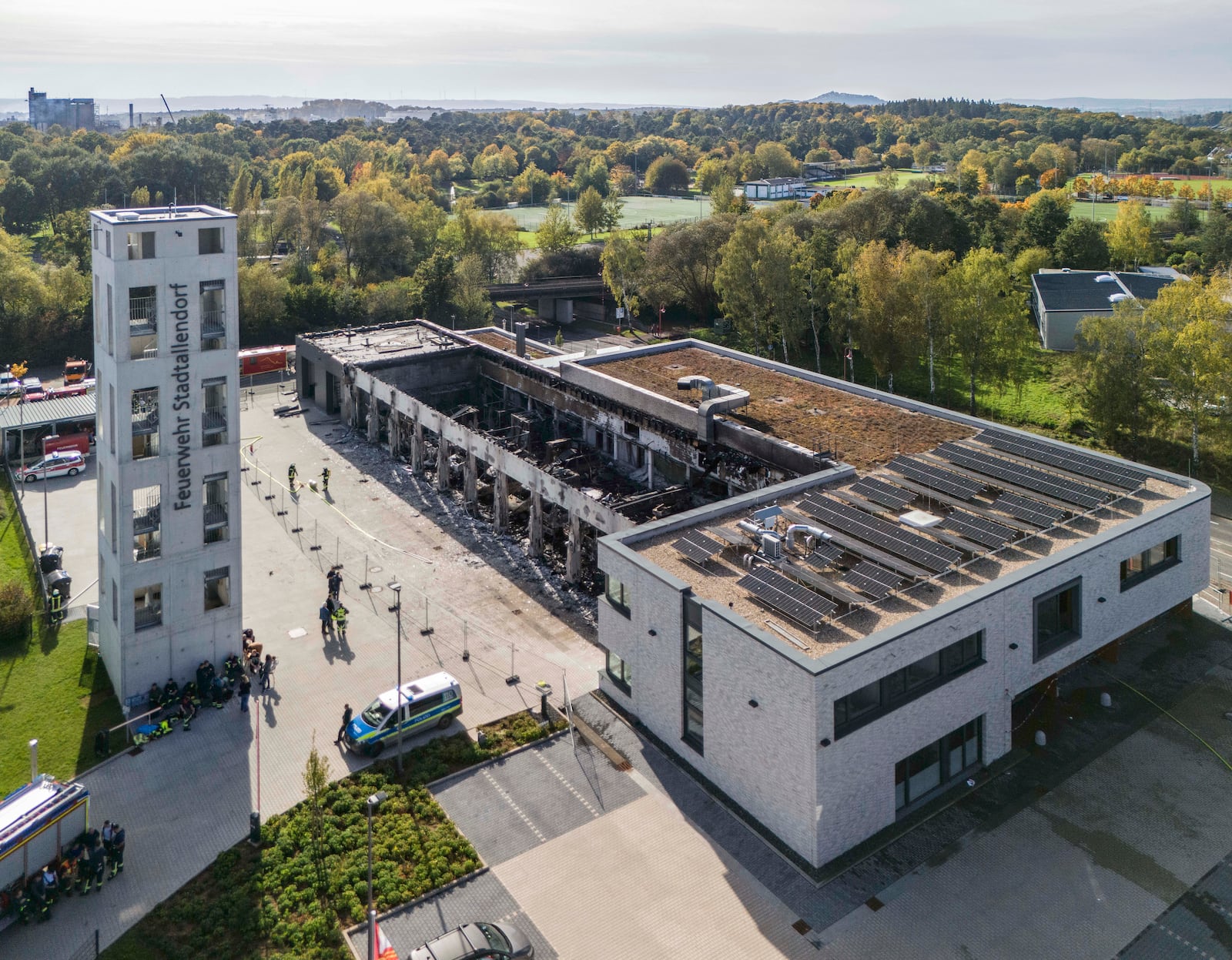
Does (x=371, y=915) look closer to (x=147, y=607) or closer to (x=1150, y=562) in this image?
(x=147, y=607)

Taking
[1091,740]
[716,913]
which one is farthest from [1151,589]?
[716,913]

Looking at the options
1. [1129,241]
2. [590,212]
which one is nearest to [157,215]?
[1129,241]

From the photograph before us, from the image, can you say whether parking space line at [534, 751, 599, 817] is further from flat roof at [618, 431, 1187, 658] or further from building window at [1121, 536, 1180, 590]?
building window at [1121, 536, 1180, 590]

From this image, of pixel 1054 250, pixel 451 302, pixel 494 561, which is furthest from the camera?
pixel 1054 250

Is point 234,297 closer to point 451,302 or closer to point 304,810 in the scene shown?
point 304,810

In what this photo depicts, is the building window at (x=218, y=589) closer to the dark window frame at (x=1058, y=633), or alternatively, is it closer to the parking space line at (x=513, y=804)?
the parking space line at (x=513, y=804)
